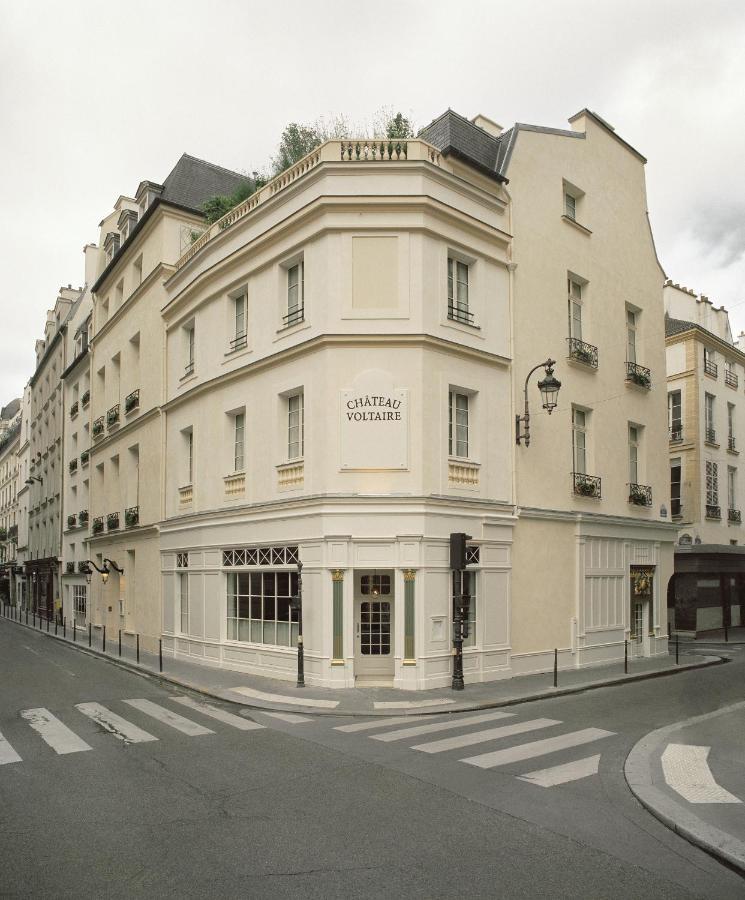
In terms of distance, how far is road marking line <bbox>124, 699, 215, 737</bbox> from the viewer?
1116cm

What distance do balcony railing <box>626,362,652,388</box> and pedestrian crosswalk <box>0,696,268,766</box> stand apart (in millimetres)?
14258

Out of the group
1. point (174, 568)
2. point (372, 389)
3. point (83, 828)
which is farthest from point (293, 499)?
point (83, 828)

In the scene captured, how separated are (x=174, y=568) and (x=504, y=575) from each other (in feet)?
32.7

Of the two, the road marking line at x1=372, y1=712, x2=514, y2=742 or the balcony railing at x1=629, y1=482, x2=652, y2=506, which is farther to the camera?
the balcony railing at x1=629, y1=482, x2=652, y2=506

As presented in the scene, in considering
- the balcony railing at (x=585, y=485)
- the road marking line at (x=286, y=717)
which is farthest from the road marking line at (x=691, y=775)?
the balcony railing at (x=585, y=485)

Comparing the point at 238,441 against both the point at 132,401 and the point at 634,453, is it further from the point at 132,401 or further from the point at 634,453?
the point at 634,453

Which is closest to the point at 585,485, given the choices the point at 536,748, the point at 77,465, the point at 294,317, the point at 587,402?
the point at 587,402

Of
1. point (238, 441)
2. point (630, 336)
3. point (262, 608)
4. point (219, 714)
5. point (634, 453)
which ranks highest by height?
point (630, 336)

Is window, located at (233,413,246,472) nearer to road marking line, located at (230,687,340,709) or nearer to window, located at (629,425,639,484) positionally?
road marking line, located at (230,687,340,709)

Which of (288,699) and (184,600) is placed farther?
(184,600)

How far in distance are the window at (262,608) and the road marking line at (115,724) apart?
439cm

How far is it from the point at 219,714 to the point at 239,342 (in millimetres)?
9721

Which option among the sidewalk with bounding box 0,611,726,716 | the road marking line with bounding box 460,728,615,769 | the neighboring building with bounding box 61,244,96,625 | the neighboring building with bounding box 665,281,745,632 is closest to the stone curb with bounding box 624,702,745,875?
the road marking line with bounding box 460,728,615,769

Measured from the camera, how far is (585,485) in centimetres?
1909
